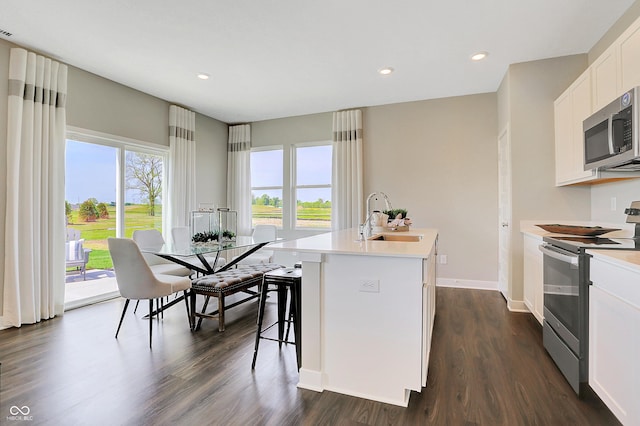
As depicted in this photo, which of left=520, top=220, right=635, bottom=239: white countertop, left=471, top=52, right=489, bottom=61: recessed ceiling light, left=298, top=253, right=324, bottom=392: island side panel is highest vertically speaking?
left=471, top=52, right=489, bottom=61: recessed ceiling light

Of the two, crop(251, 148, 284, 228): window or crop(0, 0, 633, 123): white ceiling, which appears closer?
crop(0, 0, 633, 123): white ceiling

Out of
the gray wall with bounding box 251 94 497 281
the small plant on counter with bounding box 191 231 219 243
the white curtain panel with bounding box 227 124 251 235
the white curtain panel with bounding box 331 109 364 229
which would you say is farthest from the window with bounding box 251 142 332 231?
the small plant on counter with bounding box 191 231 219 243

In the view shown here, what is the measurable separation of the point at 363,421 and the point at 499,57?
371 cm

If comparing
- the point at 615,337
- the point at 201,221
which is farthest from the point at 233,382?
the point at 201,221

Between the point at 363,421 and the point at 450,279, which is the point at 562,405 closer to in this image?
the point at 363,421

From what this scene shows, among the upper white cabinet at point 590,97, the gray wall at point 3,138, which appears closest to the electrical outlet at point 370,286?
the upper white cabinet at point 590,97

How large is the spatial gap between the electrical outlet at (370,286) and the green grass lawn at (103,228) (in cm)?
373

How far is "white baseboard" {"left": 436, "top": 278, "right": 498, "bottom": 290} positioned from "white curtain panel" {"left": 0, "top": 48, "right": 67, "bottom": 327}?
4856mm

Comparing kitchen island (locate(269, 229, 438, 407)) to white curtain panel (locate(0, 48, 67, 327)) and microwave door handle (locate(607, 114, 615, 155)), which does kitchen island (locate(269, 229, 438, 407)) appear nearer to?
microwave door handle (locate(607, 114, 615, 155))

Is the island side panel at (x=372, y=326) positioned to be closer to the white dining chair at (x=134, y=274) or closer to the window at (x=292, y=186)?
the white dining chair at (x=134, y=274)

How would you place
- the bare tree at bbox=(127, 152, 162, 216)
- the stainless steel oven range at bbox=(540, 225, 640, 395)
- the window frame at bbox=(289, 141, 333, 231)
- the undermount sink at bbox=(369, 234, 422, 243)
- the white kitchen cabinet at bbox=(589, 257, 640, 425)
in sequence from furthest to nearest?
the window frame at bbox=(289, 141, 333, 231) < the bare tree at bbox=(127, 152, 162, 216) < the undermount sink at bbox=(369, 234, 422, 243) < the stainless steel oven range at bbox=(540, 225, 640, 395) < the white kitchen cabinet at bbox=(589, 257, 640, 425)

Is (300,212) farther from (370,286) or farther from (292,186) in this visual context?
(370,286)

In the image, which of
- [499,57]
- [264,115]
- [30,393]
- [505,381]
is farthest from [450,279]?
[30,393]

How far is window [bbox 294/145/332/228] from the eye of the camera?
5.58 metres
